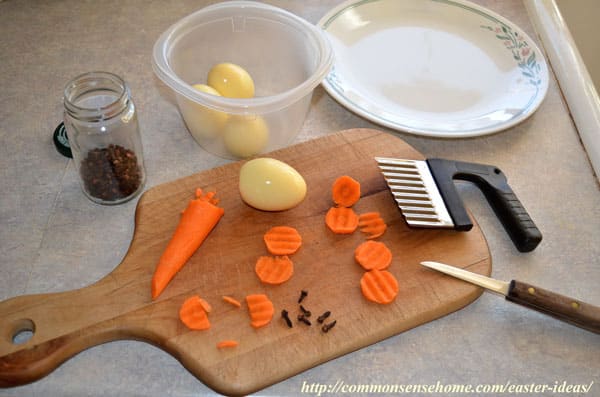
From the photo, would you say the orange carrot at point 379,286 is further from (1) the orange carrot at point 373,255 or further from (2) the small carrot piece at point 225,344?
(2) the small carrot piece at point 225,344

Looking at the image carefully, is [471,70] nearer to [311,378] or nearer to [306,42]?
[306,42]

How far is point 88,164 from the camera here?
0.94 metres

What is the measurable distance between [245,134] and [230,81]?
103 mm

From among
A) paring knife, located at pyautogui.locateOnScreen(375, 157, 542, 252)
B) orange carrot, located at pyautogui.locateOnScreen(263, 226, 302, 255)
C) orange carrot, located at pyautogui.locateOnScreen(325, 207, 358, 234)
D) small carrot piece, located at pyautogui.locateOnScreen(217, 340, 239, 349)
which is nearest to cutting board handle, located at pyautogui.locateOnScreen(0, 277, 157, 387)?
small carrot piece, located at pyautogui.locateOnScreen(217, 340, 239, 349)

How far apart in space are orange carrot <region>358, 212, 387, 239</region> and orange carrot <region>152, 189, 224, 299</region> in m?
0.22

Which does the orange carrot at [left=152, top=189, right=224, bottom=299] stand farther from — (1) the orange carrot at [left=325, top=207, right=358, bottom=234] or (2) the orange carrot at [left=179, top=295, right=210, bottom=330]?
(1) the orange carrot at [left=325, top=207, right=358, bottom=234]

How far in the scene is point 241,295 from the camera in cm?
85

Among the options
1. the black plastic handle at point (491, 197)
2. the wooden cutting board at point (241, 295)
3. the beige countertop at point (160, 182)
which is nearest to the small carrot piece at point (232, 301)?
the wooden cutting board at point (241, 295)

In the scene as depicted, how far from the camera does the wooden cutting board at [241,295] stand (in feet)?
2.55

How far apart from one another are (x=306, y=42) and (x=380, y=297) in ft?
1.59

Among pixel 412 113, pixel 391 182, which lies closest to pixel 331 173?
pixel 391 182

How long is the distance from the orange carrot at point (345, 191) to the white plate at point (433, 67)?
170mm

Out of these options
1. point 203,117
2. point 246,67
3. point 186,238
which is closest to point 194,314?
point 186,238

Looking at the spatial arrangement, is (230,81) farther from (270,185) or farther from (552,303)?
(552,303)
